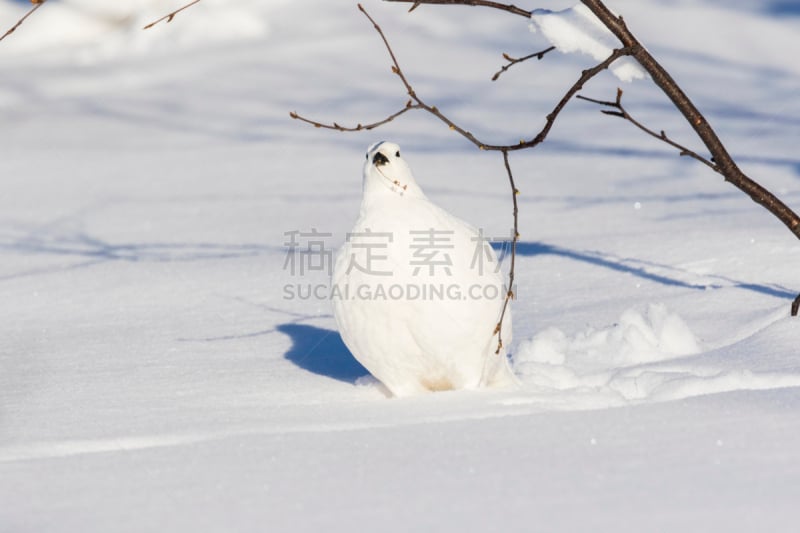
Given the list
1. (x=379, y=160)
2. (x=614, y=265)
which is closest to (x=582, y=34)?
(x=379, y=160)

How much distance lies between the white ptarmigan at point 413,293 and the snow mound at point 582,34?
2.21 feet

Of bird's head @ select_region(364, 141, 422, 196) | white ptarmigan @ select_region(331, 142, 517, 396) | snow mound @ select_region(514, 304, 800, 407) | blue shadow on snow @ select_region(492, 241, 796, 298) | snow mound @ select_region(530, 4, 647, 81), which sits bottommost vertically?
blue shadow on snow @ select_region(492, 241, 796, 298)

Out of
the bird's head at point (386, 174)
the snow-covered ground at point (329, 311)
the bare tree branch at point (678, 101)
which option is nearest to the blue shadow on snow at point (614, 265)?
the snow-covered ground at point (329, 311)

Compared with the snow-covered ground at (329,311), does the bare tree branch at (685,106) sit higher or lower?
higher

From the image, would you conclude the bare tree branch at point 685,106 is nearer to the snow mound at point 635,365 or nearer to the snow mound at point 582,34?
the snow mound at point 582,34

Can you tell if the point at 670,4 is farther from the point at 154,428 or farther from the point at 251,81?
the point at 154,428

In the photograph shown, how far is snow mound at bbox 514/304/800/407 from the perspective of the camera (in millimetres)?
3041

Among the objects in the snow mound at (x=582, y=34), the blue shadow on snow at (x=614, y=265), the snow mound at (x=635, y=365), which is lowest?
the blue shadow on snow at (x=614, y=265)

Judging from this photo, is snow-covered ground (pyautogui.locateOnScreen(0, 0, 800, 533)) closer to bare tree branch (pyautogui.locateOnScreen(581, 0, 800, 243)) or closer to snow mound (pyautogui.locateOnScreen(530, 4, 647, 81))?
bare tree branch (pyautogui.locateOnScreen(581, 0, 800, 243))

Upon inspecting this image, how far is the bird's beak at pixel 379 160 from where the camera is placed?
3.21 m

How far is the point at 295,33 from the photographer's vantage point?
41.2 ft

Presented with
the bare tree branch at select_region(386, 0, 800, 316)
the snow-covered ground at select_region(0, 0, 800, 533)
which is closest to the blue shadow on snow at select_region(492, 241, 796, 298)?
the snow-covered ground at select_region(0, 0, 800, 533)

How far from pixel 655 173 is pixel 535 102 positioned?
8.35 feet

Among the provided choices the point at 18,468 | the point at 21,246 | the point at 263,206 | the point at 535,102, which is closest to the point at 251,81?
the point at 535,102
